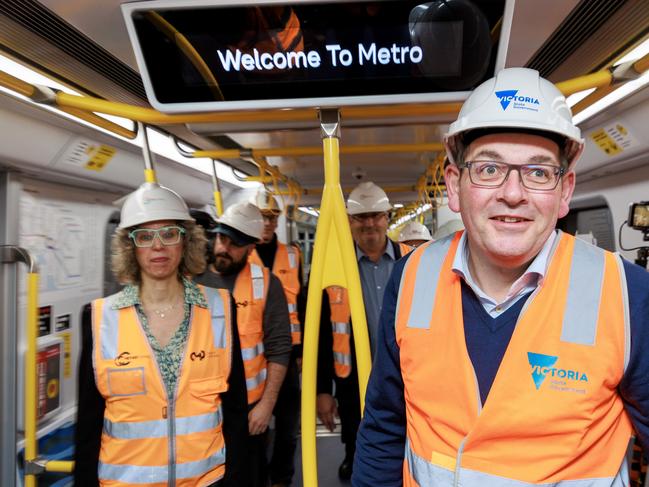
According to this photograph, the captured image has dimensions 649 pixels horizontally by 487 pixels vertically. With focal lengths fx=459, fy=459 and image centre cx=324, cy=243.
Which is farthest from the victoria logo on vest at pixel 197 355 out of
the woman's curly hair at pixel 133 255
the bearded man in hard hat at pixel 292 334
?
the bearded man in hard hat at pixel 292 334

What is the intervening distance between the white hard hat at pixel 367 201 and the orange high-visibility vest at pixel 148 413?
1577mm

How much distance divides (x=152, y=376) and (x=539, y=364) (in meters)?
1.38

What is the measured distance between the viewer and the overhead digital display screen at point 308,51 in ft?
4.61

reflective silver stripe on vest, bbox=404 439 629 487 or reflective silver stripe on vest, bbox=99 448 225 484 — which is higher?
reflective silver stripe on vest, bbox=404 439 629 487

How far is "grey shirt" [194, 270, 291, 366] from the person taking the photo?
2.89m

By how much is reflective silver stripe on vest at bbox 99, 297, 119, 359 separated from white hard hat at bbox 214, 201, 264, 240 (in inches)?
49.6

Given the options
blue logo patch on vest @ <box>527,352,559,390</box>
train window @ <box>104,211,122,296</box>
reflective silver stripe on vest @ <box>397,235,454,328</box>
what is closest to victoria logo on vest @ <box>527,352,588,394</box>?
blue logo patch on vest @ <box>527,352,559,390</box>

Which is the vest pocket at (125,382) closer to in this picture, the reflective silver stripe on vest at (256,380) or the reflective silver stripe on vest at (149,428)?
the reflective silver stripe on vest at (149,428)

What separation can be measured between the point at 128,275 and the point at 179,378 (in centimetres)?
56

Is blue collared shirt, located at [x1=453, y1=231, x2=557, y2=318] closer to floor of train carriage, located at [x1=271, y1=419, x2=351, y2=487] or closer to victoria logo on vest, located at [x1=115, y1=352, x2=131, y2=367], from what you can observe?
victoria logo on vest, located at [x1=115, y1=352, x2=131, y2=367]

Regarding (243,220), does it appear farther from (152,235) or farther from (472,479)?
(472,479)

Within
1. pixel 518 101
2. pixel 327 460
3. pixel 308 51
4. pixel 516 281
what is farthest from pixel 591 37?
pixel 327 460

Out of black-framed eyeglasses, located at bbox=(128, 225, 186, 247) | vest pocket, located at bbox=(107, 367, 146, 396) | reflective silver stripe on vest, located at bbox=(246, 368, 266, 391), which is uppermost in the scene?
black-framed eyeglasses, located at bbox=(128, 225, 186, 247)

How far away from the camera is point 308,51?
148 centimetres
